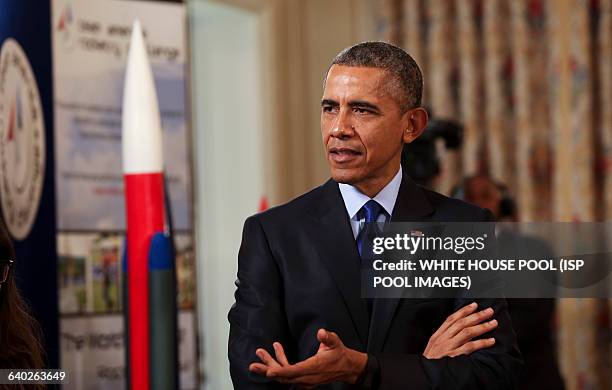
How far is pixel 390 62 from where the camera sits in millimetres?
1682

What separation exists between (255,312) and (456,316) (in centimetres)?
33

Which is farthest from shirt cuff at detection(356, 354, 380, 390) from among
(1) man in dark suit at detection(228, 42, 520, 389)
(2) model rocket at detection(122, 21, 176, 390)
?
(2) model rocket at detection(122, 21, 176, 390)

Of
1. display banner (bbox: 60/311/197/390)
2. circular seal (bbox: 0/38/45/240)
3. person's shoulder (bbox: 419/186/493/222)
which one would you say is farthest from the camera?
display banner (bbox: 60/311/197/390)

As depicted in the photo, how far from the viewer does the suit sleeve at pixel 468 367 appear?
5.28 ft

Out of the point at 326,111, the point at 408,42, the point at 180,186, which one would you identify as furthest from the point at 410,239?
the point at 408,42

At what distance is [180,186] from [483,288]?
2.06 meters

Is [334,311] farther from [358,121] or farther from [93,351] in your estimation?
[93,351]

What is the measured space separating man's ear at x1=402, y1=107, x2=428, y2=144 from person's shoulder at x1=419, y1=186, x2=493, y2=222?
0.39ft

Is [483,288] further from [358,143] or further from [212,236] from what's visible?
[212,236]

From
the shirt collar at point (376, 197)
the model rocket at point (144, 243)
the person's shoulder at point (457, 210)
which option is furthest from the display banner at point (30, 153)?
the person's shoulder at point (457, 210)

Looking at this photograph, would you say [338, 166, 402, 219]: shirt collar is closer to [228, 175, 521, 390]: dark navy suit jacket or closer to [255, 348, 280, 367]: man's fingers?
[228, 175, 521, 390]: dark navy suit jacket

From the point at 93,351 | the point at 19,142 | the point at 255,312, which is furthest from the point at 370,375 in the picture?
the point at 93,351

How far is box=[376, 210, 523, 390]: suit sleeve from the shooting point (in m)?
1.61

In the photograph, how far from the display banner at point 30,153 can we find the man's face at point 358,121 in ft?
3.49
